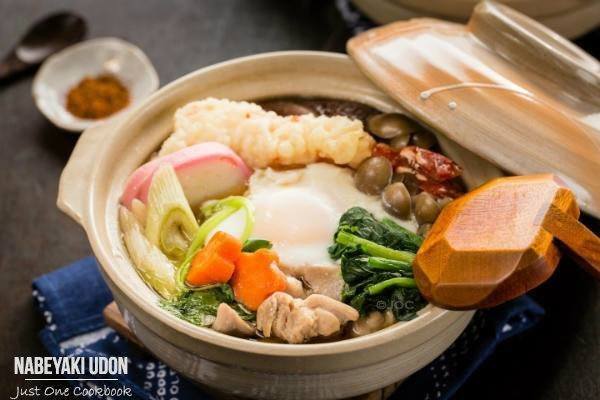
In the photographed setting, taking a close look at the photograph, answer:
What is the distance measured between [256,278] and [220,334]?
0.95 ft

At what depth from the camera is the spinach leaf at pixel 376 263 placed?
2.19 metres

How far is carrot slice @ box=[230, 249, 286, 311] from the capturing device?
2273 millimetres

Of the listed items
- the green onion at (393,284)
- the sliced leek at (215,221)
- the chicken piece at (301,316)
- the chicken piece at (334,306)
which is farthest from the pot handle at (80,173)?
the green onion at (393,284)

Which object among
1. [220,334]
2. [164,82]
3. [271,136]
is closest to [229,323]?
[220,334]

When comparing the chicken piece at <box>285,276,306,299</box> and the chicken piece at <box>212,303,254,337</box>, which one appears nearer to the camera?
the chicken piece at <box>212,303,254,337</box>

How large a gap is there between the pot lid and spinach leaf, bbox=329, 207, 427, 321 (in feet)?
1.25

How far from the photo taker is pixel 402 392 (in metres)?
2.55

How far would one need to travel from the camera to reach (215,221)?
8.21 ft

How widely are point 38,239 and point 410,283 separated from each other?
1.86 metres

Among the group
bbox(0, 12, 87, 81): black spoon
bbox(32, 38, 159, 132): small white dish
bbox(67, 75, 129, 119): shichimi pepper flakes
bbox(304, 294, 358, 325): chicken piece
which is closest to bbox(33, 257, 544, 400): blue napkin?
bbox(304, 294, 358, 325): chicken piece

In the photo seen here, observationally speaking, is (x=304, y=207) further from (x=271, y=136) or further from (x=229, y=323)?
(x=229, y=323)

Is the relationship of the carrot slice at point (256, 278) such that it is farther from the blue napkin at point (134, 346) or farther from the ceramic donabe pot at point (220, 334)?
the blue napkin at point (134, 346)

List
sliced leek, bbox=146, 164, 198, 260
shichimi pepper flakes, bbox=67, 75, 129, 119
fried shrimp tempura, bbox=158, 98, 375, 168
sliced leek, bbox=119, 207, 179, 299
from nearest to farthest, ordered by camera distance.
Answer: sliced leek, bbox=119, 207, 179, 299
sliced leek, bbox=146, 164, 198, 260
fried shrimp tempura, bbox=158, 98, 375, 168
shichimi pepper flakes, bbox=67, 75, 129, 119

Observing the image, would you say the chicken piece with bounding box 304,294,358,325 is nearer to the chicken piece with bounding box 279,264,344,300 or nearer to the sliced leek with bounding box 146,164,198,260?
the chicken piece with bounding box 279,264,344,300
